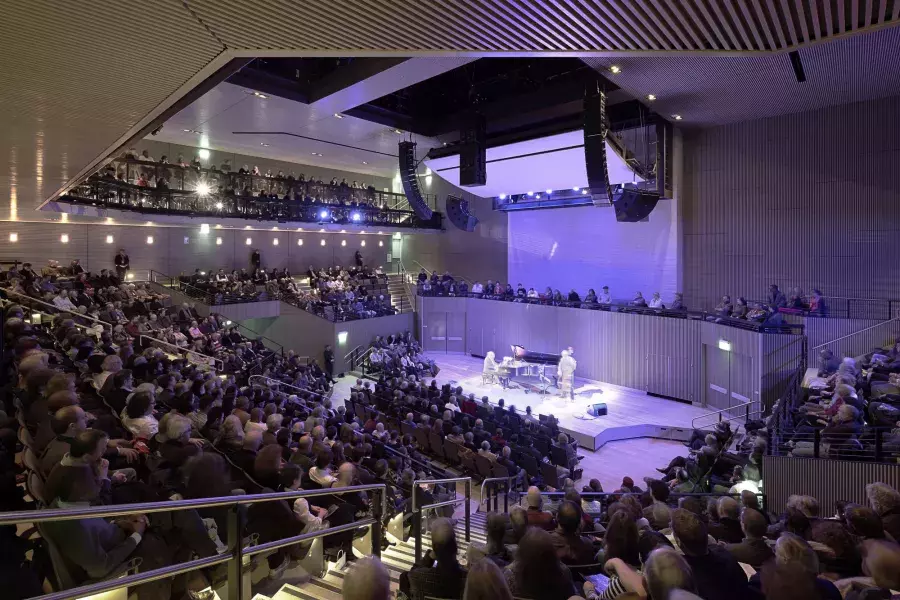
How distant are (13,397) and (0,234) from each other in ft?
52.4

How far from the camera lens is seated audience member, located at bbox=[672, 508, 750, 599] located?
2566mm

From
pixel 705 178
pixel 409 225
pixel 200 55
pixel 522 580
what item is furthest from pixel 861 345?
pixel 409 225

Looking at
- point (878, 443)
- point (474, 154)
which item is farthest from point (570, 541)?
point (474, 154)

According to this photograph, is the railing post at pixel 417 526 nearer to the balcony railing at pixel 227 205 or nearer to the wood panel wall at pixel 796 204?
the balcony railing at pixel 227 205

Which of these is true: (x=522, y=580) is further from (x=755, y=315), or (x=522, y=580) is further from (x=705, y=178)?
(x=705, y=178)

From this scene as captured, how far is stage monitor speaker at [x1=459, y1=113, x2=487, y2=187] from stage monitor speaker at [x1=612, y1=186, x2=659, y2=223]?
394 centimetres

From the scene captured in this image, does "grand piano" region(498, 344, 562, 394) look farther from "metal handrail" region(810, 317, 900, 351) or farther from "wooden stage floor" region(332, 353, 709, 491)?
"metal handrail" region(810, 317, 900, 351)

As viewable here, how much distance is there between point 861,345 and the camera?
11.9 metres

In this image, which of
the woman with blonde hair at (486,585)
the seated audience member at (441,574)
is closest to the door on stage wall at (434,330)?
the seated audience member at (441,574)

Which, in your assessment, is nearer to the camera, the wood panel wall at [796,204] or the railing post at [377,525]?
the railing post at [377,525]

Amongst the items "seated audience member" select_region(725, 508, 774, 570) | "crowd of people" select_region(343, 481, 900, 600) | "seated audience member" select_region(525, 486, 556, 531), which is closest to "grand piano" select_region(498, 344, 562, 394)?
"seated audience member" select_region(525, 486, 556, 531)

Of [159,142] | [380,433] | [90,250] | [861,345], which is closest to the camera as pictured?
[380,433]

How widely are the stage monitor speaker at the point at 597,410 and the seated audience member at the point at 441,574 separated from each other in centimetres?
1176

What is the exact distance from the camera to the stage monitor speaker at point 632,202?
14.7 m
